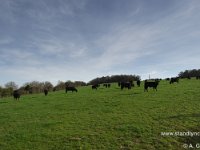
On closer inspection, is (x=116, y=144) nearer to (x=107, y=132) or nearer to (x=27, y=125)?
(x=107, y=132)

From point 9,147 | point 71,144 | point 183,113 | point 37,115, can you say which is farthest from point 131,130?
point 37,115

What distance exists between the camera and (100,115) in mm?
26906

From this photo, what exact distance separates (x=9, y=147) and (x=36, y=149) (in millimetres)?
2219

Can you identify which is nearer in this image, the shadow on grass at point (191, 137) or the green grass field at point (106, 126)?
the shadow on grass at point (191, 137)

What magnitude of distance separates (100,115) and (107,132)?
5.73 metres

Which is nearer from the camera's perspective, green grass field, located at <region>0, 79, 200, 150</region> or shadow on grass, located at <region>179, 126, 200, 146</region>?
shadow on grass, located at <region>179, 126, 200, 146</region>

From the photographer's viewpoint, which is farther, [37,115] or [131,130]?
[37,115]

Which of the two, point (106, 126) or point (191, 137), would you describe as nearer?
point (191, 137)

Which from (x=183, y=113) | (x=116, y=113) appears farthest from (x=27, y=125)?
(x=183, y=113)

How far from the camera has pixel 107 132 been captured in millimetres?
21219

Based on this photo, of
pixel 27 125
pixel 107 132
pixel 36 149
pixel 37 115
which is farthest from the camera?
pixel 37 115

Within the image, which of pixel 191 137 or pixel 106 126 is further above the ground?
pixel 106 126

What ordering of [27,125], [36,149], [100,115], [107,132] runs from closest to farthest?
[36,149] < [107,132] < [27,125] < [100,115]

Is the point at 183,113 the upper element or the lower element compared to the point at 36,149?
upper
